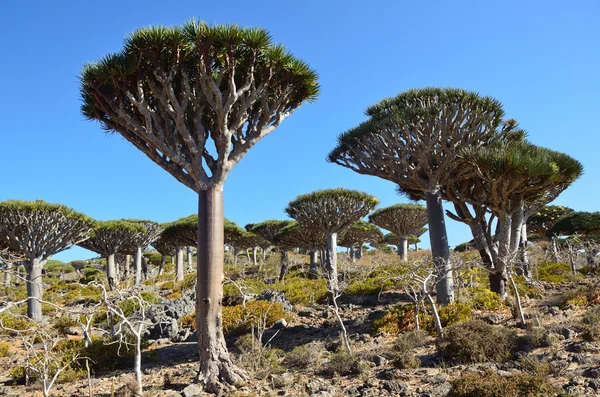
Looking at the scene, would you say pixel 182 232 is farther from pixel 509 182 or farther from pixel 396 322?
pixel 509 182

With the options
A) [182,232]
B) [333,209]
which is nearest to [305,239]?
[333,209]

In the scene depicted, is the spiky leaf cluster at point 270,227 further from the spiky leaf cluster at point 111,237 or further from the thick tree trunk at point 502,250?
the thick tree trunk at point 502,250

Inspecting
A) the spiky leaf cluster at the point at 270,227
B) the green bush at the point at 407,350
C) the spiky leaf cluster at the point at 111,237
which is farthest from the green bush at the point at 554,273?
the spiky leaf cluster at the point at 111,237

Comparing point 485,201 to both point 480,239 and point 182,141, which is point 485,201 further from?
point 182,141

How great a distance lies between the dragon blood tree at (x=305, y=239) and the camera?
76.0 ft

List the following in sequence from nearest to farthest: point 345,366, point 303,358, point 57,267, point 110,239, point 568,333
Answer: point 345,366, point 568,333, point 303,358, point 110,239, point 57,267

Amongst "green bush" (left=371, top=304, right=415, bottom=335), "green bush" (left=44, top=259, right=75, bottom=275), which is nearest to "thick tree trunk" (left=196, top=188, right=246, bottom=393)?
"green bush" (left=371, top=304, right=415, bottom=335)

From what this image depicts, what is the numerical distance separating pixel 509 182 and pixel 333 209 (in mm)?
8503

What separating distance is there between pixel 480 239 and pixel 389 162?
3.53 m

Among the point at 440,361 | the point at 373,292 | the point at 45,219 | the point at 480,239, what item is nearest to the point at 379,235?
the point at 373,292

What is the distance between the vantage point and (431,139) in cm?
1149

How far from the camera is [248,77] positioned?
7.55 meters

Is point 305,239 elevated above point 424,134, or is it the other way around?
point 424,134

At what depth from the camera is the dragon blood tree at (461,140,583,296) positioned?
10070 mm
